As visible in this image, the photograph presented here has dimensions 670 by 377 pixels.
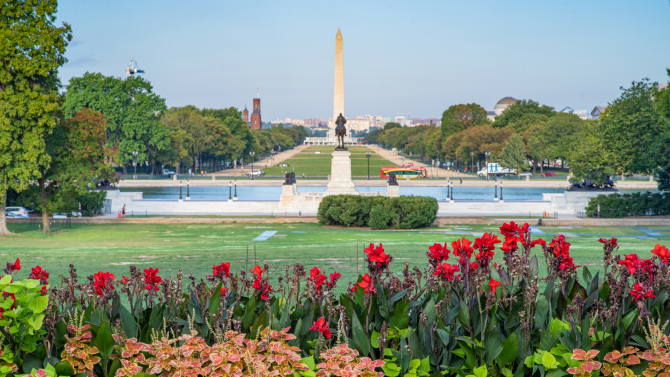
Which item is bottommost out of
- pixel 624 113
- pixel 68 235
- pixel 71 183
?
pixel 68 235

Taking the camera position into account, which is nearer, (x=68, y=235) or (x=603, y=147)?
(x=68, y=235)

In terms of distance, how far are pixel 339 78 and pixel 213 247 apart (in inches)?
1364

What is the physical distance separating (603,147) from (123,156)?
50.7m

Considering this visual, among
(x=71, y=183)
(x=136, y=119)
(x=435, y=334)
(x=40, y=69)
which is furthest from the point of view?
(x=136, y=119)

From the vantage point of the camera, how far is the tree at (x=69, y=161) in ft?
82.0

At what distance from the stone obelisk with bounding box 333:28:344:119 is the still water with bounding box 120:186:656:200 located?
933cm

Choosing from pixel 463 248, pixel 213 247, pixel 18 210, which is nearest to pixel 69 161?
pixel 18 210

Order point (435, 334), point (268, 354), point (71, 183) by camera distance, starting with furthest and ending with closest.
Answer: point (71, 183), point (435, 334), point (268, 354)

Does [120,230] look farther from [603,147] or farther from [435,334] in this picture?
[603,147]

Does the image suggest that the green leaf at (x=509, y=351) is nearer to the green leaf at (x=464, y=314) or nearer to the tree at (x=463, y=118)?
the green leaf at (x=464, y=314)

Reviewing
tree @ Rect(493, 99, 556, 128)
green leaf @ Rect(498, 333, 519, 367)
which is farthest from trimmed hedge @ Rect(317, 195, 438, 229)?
tree @ Rect(493, 99, 556, 128)

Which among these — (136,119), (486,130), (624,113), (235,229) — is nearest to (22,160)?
(235,229)

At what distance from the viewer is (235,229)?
86.3 feet

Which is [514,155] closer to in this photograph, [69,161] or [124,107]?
[124,107]
